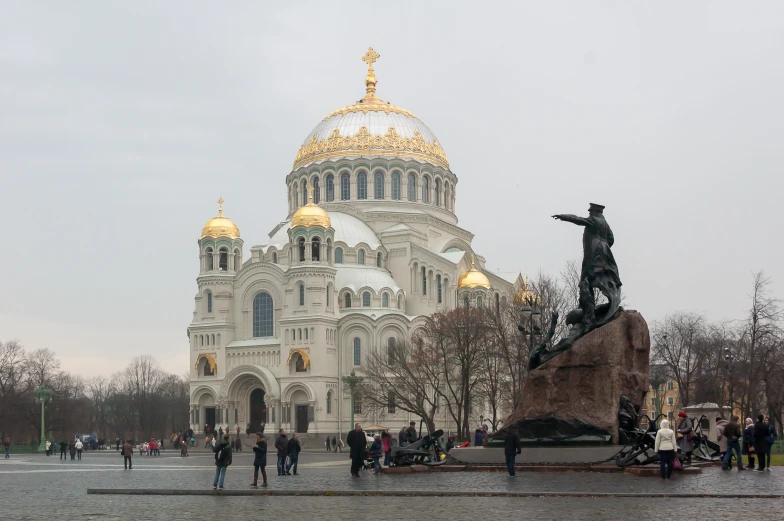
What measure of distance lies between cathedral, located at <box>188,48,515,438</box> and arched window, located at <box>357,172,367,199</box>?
0.09 metres

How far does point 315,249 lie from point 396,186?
11.0 meters

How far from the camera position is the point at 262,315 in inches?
2616

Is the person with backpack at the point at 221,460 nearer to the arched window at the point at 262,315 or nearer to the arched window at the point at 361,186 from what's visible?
the arched window at the point at 262,315

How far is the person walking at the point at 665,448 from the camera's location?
19.0 meters

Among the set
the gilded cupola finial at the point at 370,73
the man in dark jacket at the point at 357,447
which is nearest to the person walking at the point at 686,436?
the man in dark jacket at the point at 357,447

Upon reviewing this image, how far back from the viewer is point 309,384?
62031 mm

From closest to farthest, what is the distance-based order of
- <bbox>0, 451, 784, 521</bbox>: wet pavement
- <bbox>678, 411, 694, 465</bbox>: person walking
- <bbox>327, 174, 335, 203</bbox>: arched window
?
<bbox>0, 451, 784, 521</bbox>: wet pavement
<bbox>678, 411, 694, 465</bbox>: person walking
<bbox>327, 174, 335, 203</bbox>: arched window

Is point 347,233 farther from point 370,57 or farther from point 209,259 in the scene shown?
point 370,57

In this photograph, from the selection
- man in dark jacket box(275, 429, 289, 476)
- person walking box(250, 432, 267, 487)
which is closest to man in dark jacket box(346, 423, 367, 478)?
man in dark jacket box(275, 429, 289, 476)

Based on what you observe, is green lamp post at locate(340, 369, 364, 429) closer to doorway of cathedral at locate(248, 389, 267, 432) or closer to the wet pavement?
doorway of cathedral at locate(248, 389, 267, 432)

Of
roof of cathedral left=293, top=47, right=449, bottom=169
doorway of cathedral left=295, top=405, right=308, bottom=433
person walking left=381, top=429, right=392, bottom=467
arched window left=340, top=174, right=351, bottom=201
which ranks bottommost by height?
doorway of cathedral left=295, top=405, right=308, bottom=433

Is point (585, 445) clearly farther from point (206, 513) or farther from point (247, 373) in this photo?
point (247, 373)

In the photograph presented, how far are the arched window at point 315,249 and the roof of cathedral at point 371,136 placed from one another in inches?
407

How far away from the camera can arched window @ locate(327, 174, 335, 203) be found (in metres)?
73.6
